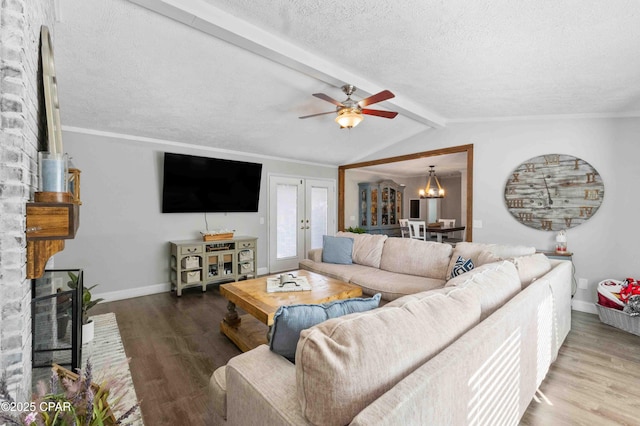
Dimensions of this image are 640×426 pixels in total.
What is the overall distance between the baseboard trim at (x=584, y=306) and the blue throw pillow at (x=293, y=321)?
4.03 m

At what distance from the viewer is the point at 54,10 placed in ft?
6.90

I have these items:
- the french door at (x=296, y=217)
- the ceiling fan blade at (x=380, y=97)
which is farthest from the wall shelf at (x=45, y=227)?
the french door at (x=296, y=217)

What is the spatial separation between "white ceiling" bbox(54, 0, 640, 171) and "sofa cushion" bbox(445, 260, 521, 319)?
179 cm

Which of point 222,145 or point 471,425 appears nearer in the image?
point 471,425

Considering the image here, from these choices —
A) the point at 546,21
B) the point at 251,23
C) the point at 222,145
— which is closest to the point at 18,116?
the point at 251,23

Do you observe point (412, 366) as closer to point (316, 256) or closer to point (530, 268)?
point (530, 268)

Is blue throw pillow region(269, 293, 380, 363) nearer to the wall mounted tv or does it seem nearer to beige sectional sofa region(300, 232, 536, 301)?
beige sectional sofa region(300, 232, 536, 301)

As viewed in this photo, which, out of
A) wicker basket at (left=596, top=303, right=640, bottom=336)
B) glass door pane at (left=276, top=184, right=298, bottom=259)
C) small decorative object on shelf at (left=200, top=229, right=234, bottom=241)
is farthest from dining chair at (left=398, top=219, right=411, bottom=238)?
small decorative object on shelf at (left=200, top=229, right=234, bottom=241)

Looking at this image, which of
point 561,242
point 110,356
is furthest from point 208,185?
point 561,242

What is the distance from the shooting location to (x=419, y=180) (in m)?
10.1

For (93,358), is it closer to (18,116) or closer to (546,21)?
(18,116)

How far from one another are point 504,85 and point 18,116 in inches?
155

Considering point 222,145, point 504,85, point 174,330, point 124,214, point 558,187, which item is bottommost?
point 174,330

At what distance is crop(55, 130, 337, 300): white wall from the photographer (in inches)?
155
